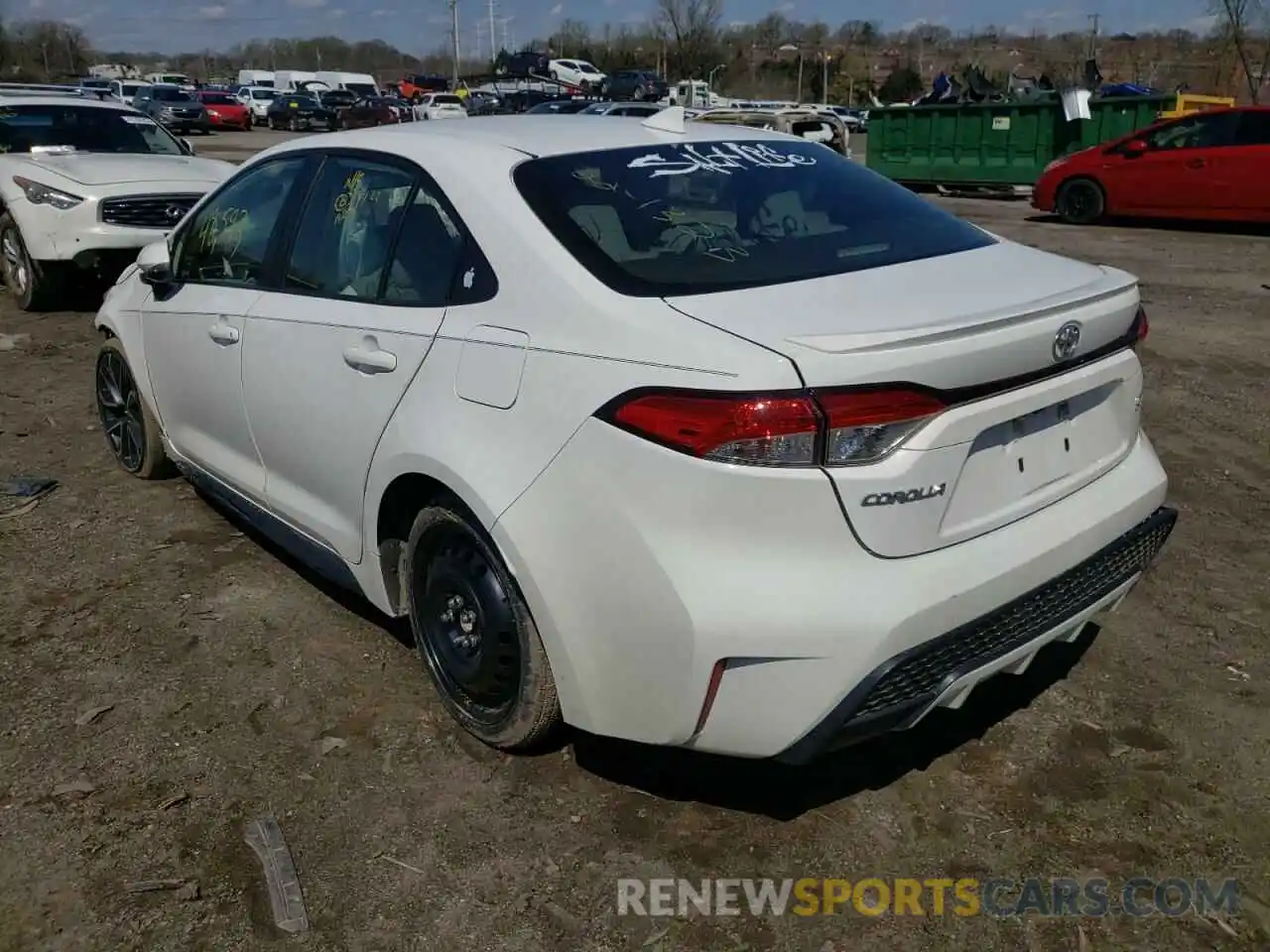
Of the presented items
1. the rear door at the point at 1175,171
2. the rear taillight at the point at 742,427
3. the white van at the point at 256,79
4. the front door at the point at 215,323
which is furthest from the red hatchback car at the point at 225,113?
the rear taillight at the point at 742,427

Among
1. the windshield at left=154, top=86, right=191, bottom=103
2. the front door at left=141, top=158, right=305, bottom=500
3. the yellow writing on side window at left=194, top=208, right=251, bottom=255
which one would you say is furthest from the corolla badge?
the windshield at left=154, top=86, right=191, bottom=103

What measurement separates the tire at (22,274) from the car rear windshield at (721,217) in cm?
738

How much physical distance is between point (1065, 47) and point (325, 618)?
81334 mm

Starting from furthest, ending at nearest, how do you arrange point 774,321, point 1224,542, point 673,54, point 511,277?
point 673,54, point 1224,542, point 511,277, point 774,321

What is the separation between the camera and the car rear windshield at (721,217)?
2.65m

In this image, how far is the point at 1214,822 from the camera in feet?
8.89

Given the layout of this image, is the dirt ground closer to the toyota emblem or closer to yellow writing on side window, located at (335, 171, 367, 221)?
the toyota emblem

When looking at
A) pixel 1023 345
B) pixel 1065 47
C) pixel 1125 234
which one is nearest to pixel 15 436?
pixel 1023 345

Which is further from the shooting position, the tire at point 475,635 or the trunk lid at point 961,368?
the tire at point 475,635

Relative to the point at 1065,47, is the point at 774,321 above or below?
below

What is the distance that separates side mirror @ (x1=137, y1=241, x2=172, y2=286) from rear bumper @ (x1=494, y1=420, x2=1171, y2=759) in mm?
2402

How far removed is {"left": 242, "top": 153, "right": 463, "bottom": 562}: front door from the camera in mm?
2926

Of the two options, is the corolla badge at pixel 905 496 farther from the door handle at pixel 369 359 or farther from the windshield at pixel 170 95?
the windshield at pixel 170 95

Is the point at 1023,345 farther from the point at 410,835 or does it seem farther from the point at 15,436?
the point at 15,436
